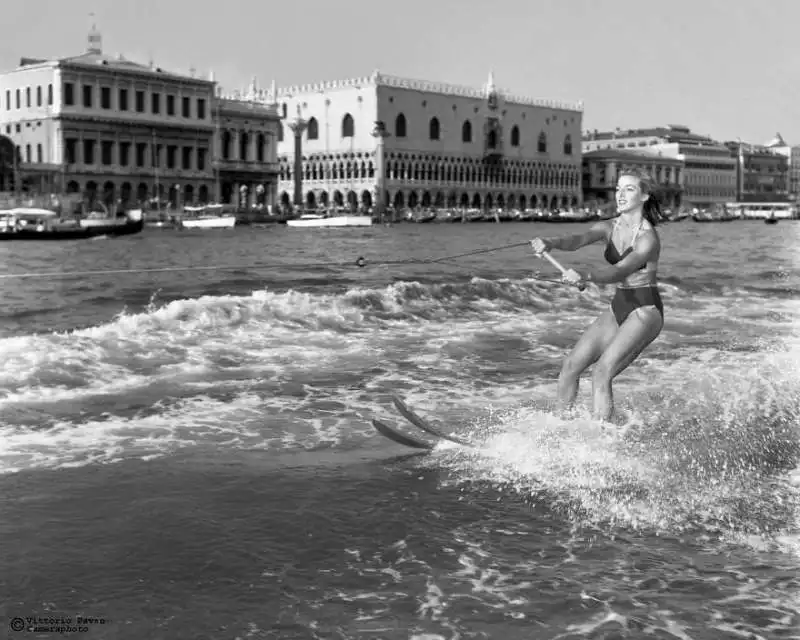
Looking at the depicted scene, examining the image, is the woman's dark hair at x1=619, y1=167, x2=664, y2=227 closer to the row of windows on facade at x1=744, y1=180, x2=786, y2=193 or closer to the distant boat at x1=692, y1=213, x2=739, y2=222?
the distant boat at x1=692, y1=213, x2=739, y2=222

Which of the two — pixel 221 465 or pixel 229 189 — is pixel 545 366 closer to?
pixel 221 465

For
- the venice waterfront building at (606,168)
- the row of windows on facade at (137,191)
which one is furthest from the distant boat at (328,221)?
the venice waterfront building at (606,168)

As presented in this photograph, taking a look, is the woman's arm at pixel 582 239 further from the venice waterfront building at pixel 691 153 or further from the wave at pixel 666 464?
the venice waterfront building at pixel 691 153

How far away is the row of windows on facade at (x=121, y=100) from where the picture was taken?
71125 mm

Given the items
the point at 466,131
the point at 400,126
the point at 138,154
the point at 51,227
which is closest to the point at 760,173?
the point at 466,131

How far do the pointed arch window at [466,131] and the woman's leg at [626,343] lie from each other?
335 ft

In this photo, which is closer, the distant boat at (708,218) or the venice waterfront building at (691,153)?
the distant boat at (708,218)

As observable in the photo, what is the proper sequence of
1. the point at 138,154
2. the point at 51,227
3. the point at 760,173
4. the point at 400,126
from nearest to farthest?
the point at 51,227 → the point at 138,154 → the point at 400,126 → the point at 760,173

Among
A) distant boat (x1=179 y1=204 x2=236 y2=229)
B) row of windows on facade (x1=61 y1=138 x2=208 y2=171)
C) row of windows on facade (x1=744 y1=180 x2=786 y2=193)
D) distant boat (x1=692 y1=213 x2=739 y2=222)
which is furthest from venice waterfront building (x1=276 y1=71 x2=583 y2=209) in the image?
row of windows on facade (x1=744 y1=180 x2=786 y2=193)

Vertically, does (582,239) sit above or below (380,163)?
below

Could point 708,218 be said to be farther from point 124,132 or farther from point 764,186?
point 124,132

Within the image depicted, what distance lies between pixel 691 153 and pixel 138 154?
3088 inches

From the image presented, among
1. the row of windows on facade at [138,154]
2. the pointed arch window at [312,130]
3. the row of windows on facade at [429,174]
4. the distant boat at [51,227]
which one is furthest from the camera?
the pointed arch window at [312,130]

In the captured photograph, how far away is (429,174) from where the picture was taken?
103 metres
